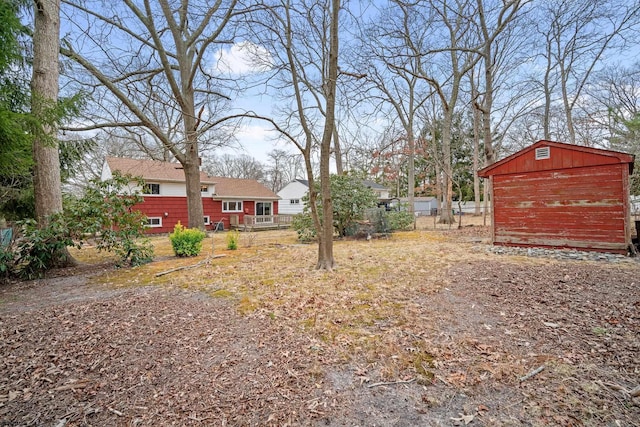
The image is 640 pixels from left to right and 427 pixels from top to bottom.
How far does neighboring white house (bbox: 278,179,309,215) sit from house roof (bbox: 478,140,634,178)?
20.0 metres

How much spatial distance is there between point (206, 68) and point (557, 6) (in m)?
14.1

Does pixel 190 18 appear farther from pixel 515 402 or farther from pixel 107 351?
pixel 515 402

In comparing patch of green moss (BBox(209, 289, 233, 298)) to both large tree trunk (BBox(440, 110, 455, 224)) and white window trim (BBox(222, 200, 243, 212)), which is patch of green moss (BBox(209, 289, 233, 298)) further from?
white window trim (BBox(222, 200, 243, 212))

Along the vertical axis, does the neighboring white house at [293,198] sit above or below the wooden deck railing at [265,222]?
above

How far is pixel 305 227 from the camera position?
36.0 feet

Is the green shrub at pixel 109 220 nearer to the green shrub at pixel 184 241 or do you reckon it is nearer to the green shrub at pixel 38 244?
the green shrub at pixel 38 244

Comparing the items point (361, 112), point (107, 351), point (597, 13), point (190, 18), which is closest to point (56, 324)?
point (107, 351)

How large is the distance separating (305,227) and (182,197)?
32.3 feet

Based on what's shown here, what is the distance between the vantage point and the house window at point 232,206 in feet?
62.6

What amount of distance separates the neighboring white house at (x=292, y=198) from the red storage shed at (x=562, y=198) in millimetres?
20083

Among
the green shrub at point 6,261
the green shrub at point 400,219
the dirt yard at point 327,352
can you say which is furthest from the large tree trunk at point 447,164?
the green shrub at point 6,261

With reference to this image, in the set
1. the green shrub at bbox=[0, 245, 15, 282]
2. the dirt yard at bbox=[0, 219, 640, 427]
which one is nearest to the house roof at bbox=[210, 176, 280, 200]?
the green shrub at bbox=[0, 245, 15, 282]

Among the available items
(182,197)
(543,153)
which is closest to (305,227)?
(543,153)

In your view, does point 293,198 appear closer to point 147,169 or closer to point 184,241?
point 147,169
